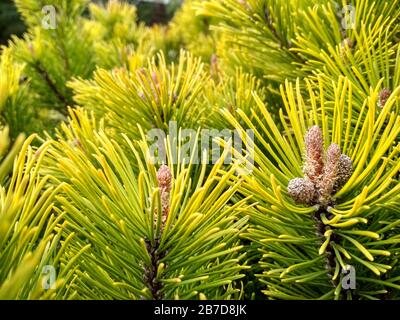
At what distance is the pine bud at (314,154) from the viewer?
1.26 feet

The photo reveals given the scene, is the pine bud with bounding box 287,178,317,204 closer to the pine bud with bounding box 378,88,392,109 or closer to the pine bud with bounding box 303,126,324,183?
the pine bud with bounding box 303,126,324,183

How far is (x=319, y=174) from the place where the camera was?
395mm

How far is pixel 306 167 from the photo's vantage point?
0.40 metres

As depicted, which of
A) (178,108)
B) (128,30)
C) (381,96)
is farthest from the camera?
(128,30)

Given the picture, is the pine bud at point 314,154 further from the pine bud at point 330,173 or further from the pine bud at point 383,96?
the pine bud at point 383,96

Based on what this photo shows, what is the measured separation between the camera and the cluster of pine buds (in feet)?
1.24

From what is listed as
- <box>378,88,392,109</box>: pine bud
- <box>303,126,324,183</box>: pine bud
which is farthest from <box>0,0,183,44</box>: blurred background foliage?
<box>303,126,324,183</box>: pine bud

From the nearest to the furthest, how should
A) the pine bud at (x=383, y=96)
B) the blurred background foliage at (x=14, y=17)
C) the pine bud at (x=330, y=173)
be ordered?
the pine bud at (x=330, y=173) < the pine bud at (x=383, y=96) < the blurred background foliage at (x=14, y=17)

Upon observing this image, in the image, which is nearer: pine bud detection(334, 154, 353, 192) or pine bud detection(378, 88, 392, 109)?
pine bud detection(334, 154, 353, 192)

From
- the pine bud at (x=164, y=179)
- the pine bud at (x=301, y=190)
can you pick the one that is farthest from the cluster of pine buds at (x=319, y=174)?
the pine bud at (x=164, y=179)

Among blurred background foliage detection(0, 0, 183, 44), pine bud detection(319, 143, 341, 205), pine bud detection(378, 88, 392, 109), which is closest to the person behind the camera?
pine bud detection(319, 143, 341, 205)
